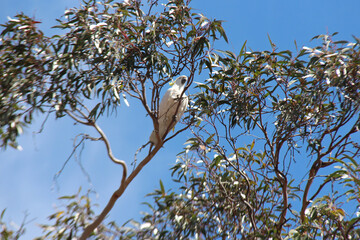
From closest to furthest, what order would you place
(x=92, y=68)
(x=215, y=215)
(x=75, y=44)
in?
1. (x=75, y=44)
2. (x=92, y=68)
3. (x=215, y=215)

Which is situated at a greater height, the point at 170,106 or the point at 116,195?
the point at 170,106

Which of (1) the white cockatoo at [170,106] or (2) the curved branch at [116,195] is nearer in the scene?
(2) the curved branch at [116,195]

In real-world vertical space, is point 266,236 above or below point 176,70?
below

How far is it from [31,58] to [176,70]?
106 cm

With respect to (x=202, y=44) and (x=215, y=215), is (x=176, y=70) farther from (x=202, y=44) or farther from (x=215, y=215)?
(x=215, y=215)

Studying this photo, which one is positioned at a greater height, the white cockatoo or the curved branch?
the white cockatoo

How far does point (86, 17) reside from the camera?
2.98 meters

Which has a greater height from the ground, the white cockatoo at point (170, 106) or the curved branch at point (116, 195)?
the white cockatoo at point (170, 106)

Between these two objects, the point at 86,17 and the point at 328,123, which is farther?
the point at 328,123

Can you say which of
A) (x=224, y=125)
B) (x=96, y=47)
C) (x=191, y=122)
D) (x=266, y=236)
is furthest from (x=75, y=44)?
(x=266, y=236)

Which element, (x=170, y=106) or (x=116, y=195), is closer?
(x=116, y=195)

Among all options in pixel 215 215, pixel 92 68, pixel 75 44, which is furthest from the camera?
pixel 215 215

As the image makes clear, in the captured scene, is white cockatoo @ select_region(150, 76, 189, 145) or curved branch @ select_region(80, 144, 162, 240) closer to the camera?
curved branch @ select_region(80, 144, 162, 240)

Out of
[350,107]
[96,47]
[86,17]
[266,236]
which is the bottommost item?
[266,236]
